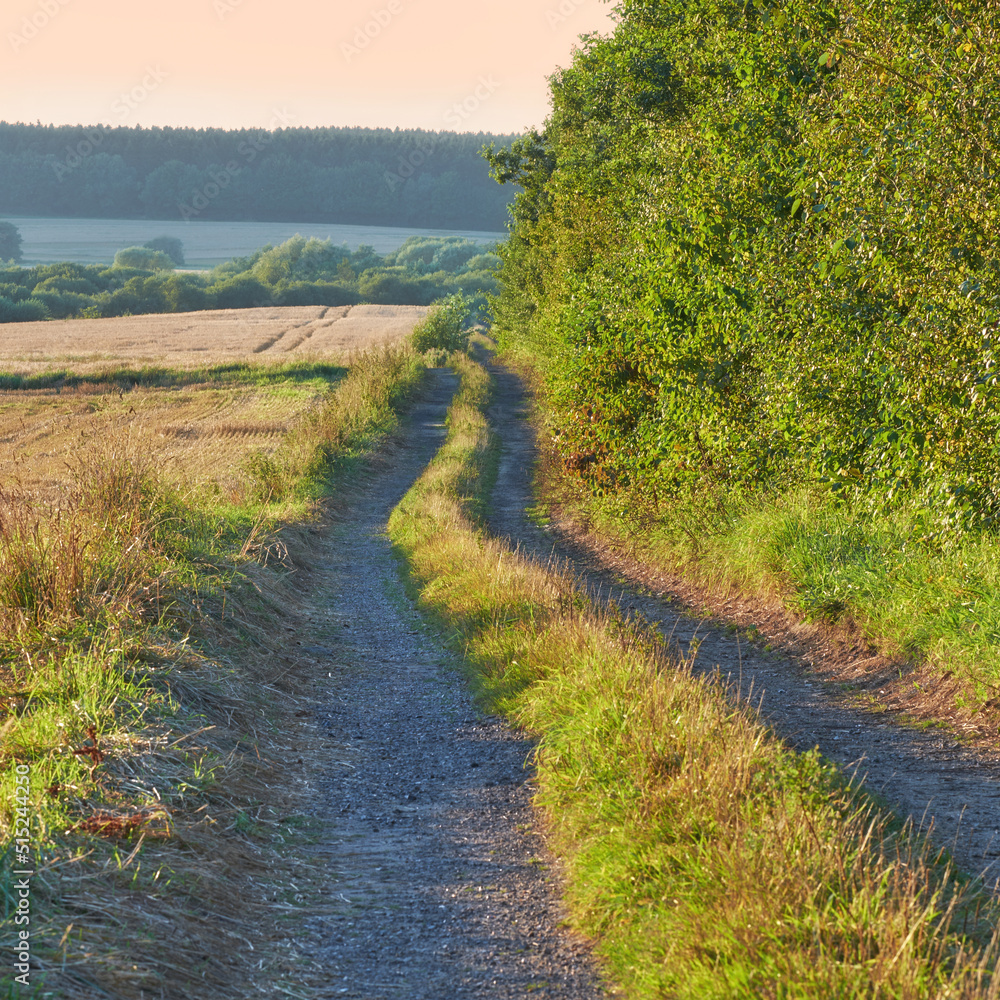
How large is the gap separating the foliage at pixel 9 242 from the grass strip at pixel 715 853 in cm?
15234

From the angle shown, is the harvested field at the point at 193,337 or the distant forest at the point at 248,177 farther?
the distant forest at the point at 248,177

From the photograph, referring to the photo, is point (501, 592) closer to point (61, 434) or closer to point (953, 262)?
point (953, 262)

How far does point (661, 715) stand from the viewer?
4.67 meters

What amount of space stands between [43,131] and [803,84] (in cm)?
16575

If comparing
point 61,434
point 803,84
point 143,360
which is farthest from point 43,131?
point 803,84

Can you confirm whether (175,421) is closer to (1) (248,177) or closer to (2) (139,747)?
(2) (139,747)

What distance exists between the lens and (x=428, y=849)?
14.6ft

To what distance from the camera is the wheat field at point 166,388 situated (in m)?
13.8

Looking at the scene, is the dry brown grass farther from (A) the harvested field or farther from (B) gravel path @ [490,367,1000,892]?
(B) gravel path @ [490,367,1000,892]

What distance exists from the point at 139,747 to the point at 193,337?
5372cm

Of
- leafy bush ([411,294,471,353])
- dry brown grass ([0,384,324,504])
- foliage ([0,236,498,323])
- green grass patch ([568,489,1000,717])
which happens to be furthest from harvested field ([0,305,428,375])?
green grass patch ([568,489,1000,717])

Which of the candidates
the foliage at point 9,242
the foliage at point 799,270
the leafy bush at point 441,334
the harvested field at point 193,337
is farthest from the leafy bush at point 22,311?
the foliage at point 799,270

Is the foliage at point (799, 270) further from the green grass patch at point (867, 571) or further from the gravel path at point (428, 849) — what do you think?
the gravel path at point (428, 849)

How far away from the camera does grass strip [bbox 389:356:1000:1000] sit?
284 cm
